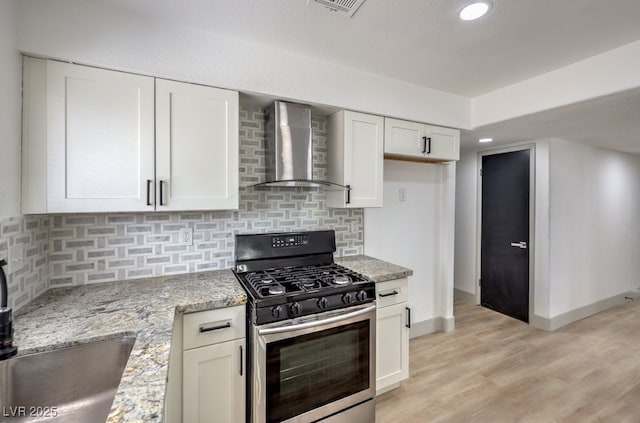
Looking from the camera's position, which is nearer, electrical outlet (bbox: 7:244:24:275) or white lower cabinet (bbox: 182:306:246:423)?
electrical outlet (bbox: 7:244:24:275)

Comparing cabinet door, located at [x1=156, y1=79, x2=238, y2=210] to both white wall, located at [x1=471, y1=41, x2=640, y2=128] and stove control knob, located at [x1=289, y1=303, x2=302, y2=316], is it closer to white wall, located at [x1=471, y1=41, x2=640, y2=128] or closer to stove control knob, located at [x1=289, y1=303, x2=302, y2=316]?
stove control knob, located at [x1=289, y1=303, x2=302, y2=316]

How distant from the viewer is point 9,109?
1320mm

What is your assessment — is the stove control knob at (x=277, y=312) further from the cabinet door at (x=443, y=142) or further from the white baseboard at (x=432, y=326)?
the white baseboard at (x=432, y=326)

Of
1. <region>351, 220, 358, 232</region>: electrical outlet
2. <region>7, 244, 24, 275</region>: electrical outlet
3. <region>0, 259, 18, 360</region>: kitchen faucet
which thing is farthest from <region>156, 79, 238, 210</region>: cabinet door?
<region>351, 220, 358, 232</region>: electrical outlet

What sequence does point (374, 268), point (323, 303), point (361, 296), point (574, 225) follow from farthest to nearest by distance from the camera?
point (574, 225) < point (374, 268) < point (361, 296) < point (323, 303)

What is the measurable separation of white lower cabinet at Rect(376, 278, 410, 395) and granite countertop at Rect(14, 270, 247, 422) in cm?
105

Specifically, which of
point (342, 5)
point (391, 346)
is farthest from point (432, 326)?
point (342, 5)

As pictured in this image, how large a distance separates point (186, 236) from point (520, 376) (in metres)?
2.96

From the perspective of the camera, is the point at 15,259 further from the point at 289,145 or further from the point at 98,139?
the point at 289,145

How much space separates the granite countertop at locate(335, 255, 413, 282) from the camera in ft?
6.82

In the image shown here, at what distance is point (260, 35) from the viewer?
5.91 feet

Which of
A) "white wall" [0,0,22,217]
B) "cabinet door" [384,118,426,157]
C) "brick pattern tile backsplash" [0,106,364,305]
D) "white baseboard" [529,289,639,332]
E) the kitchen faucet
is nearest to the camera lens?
the kitchen faucet

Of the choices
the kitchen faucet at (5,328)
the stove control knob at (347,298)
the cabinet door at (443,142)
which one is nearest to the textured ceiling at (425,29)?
the cabinet door at (443,142)

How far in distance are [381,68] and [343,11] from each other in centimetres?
75
